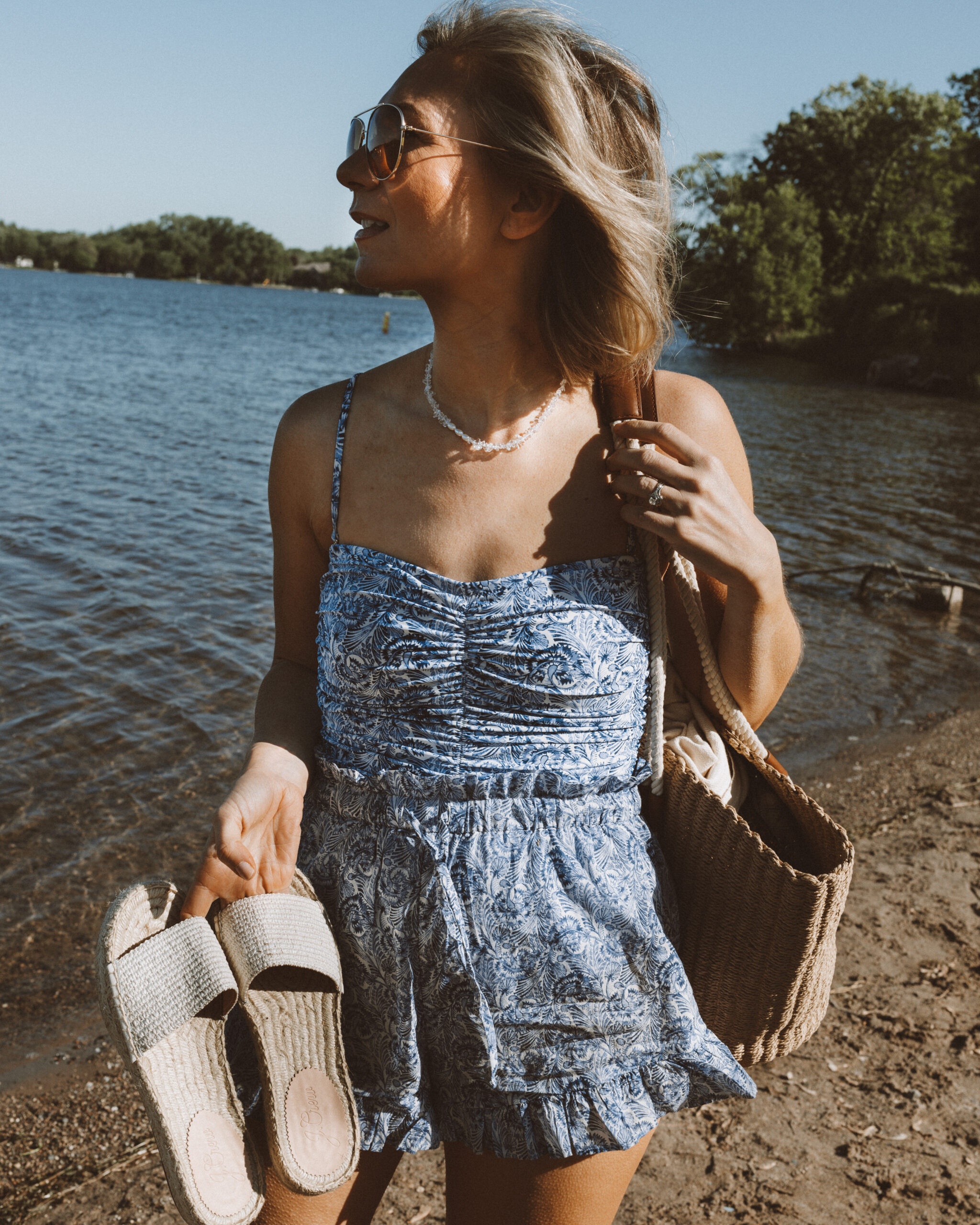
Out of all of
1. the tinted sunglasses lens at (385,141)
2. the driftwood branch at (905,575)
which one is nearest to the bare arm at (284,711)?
the tinted sunglasses lens at (385,141)

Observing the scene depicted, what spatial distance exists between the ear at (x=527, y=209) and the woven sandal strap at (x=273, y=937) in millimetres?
1261

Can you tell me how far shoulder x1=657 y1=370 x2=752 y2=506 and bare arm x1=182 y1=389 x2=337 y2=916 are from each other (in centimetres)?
66

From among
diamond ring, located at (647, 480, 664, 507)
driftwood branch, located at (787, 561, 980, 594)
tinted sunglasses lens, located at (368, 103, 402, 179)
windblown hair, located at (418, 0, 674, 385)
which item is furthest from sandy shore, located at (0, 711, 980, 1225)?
driftwood branch, located at (787, 561, 980, 594)

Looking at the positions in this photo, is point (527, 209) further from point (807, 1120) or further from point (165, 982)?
point (807, 1120)

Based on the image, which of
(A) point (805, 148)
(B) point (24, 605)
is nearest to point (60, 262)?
(A) point (805, 148)

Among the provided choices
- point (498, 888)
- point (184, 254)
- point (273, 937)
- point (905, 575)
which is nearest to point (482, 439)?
point (498, 888)

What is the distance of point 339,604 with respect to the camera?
1820 millimetres

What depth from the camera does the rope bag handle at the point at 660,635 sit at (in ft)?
6.05

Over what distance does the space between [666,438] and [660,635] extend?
0.37 metres

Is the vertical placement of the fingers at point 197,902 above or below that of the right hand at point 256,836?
below

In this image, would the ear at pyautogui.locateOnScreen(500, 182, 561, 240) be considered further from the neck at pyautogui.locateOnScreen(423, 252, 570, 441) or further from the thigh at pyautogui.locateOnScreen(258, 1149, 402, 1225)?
the thigh at pyautogui.locateOnScreen(258, 1149, 402, 1225)

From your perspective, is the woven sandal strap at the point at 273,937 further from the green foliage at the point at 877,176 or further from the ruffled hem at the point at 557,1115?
the green foliage at the point at 877,176

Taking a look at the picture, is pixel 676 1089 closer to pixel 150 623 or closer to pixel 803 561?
pixel 150 623

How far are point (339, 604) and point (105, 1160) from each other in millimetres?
2411
